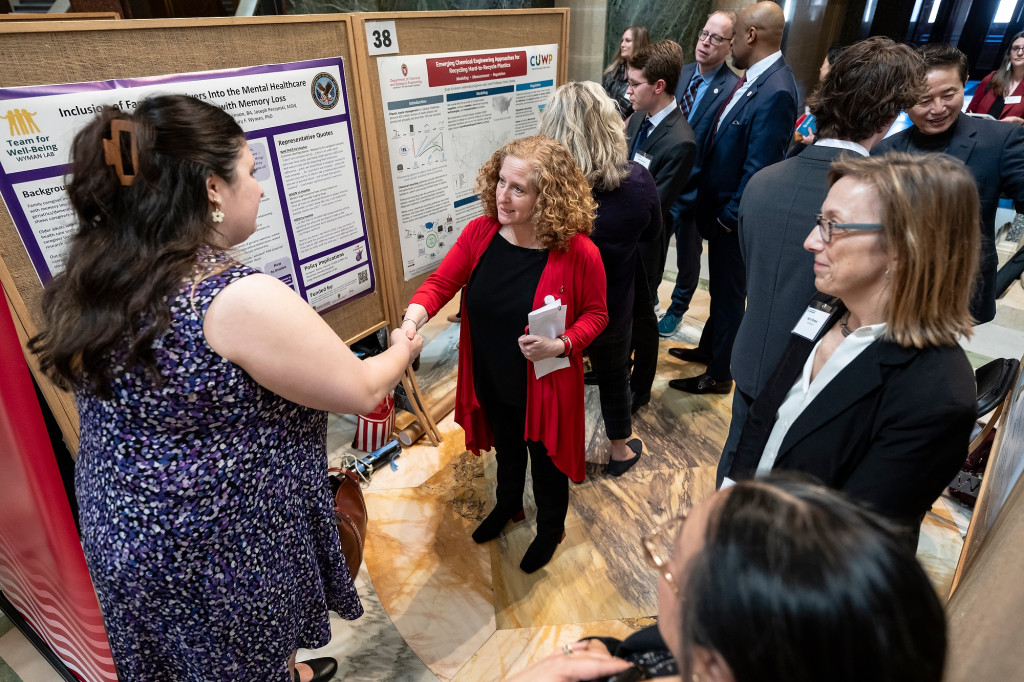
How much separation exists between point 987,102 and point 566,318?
5339 mm

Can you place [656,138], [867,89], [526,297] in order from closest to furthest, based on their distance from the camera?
[867,89], [526,297], [656,138]

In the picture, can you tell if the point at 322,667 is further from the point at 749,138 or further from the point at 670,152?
the point at 749,138

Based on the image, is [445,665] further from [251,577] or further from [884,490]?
[884,490]

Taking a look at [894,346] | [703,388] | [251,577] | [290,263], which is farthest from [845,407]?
[703,388]

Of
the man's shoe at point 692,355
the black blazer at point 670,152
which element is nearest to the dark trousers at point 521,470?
the black blazer at point 670,152

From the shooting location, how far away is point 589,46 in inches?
199

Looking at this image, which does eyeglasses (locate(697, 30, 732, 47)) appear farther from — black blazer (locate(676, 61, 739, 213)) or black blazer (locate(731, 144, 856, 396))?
black blazer (locate(731, 144, 856, 396))

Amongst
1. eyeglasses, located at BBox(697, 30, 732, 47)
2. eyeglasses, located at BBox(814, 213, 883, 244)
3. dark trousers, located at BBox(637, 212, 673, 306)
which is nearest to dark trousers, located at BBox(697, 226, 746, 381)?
dark trousers, located at BBox(637, 212, 673, 306)

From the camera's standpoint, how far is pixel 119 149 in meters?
1.08

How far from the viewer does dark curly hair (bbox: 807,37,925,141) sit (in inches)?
71.7

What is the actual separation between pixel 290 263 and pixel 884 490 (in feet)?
7.11

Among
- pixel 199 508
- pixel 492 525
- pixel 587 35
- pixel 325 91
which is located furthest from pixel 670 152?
pixel 199 508

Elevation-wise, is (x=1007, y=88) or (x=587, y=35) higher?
(x=587, y=35)

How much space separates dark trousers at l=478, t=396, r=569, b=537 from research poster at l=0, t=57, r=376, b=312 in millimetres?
974
